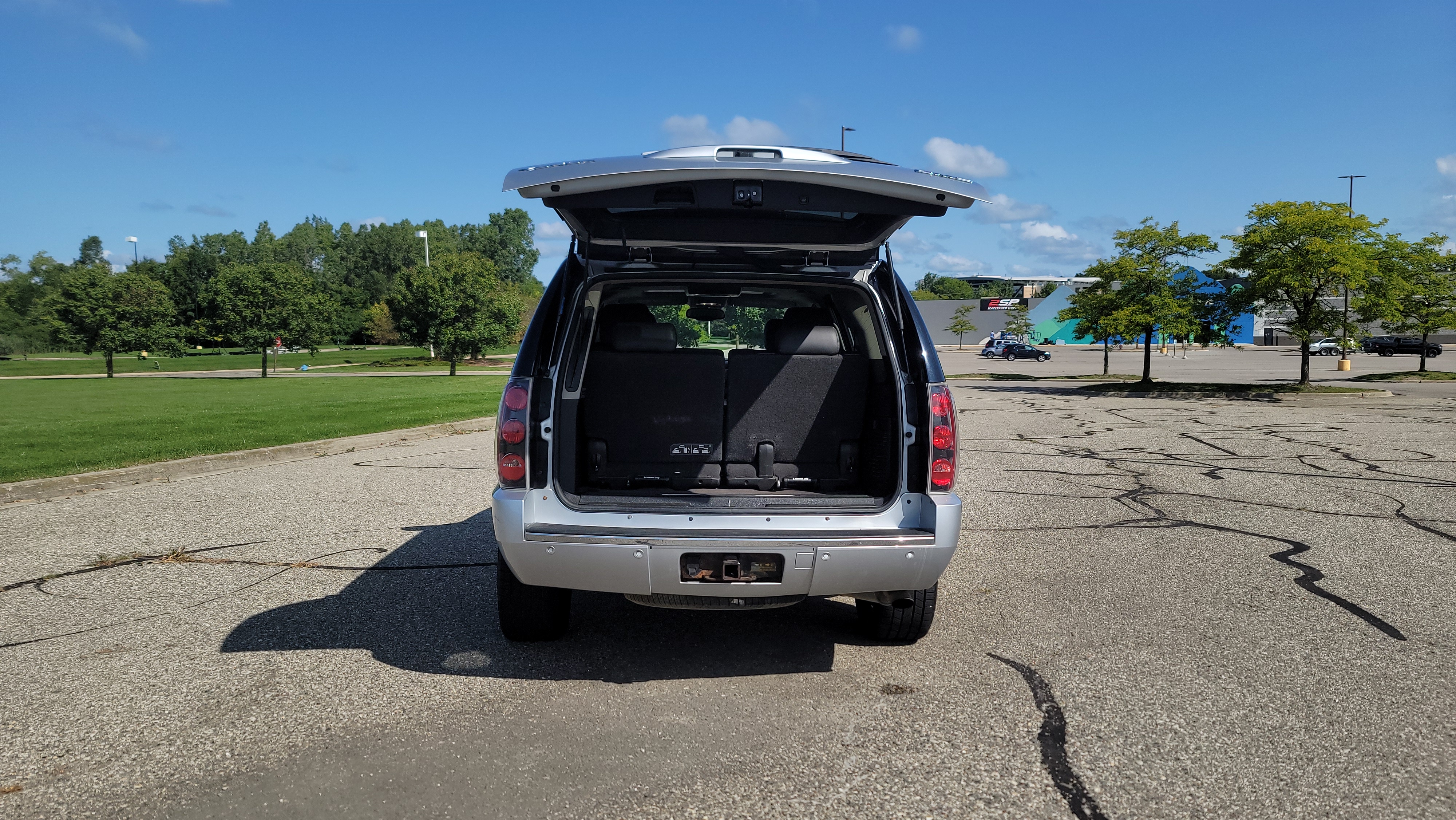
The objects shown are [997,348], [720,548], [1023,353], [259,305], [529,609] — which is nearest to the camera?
[720,548]

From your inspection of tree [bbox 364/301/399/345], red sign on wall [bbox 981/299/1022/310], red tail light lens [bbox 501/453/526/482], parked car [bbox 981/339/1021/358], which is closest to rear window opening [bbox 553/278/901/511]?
red tail light lens [bbox 501/453/526/482]

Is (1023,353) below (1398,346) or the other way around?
below

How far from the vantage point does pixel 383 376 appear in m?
35.7

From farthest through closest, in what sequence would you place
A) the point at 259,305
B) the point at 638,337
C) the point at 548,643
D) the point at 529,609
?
the point at 259,305 → the point at 638,337 → the point at 548,643 → the point at 529,609

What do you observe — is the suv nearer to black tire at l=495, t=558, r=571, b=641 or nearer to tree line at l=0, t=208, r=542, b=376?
black tire at l=495, t=558, r=571, b=641

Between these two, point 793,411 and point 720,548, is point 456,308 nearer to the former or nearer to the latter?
point 793,411

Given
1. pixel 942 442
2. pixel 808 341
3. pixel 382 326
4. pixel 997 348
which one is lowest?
pixel 942 442

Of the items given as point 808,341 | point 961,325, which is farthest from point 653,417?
point 961,325

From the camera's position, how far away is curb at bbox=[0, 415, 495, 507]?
8.85 metres

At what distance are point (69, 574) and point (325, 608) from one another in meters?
2.09

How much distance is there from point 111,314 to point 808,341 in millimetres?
42140

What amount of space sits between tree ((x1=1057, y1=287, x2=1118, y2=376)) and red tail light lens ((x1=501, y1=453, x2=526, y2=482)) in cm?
2670

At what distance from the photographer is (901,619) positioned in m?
4.29

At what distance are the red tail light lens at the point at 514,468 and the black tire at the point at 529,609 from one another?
465 mm
